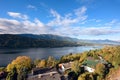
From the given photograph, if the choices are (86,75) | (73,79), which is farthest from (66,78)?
(86,75)

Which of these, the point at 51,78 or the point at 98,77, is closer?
the point at 51,78

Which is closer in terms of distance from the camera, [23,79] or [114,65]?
Result: [23,79]

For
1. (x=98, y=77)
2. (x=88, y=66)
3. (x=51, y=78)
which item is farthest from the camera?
(x=88, y=66)

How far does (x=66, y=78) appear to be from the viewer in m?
38.0

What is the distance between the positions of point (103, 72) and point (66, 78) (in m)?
8.40

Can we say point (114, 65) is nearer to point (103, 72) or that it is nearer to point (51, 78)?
point (103, 72)

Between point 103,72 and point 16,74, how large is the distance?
1895 cm

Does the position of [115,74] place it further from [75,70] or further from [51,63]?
[51,63]

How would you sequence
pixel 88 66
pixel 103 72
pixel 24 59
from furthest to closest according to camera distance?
pixel 24 59 < pixel 88 66 < pixel 103 72

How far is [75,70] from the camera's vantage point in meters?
41.0

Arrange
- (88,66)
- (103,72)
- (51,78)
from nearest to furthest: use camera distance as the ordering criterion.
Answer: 1. (51,78)
2. (103,72)
3. (88,66)

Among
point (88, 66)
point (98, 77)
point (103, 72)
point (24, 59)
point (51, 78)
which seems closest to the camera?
point (51, 78)

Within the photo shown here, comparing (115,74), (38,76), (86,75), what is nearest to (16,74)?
(38,76)

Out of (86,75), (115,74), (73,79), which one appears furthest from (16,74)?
(115,74)
